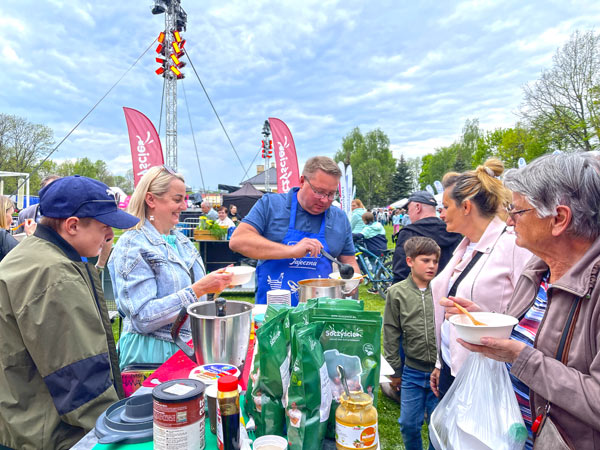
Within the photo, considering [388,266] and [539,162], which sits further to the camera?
[388,266]

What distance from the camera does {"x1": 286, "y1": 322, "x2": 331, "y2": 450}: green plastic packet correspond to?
104 centimetres

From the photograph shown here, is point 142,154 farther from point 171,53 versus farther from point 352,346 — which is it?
point 352,346

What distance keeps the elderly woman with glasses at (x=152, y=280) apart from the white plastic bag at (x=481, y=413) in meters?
1.19

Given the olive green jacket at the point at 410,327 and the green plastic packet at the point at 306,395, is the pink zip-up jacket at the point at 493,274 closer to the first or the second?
the olive green jacket at the point at 410,327

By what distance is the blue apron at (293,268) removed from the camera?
2.70 m

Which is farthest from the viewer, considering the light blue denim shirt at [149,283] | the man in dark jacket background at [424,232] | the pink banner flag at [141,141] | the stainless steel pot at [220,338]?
the pink banner flag at [141,141]

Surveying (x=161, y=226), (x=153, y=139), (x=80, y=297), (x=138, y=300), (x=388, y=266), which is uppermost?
(x=153, y=139)

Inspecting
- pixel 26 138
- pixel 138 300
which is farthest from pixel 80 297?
pixel 26 138

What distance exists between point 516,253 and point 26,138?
132 feet

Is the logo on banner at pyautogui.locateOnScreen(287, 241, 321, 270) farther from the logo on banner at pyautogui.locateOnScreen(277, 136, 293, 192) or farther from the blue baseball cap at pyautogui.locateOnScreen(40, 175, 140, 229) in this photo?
the logo on banner at pyautogui.locateOnScreen(277, 136, 293, 192)

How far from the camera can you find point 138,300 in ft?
6.09

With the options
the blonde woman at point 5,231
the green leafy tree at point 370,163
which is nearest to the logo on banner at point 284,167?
the blonde woman at point 5,231

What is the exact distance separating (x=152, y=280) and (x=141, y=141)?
952 cm

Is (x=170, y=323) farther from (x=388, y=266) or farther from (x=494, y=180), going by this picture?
(x=388, y=266)
